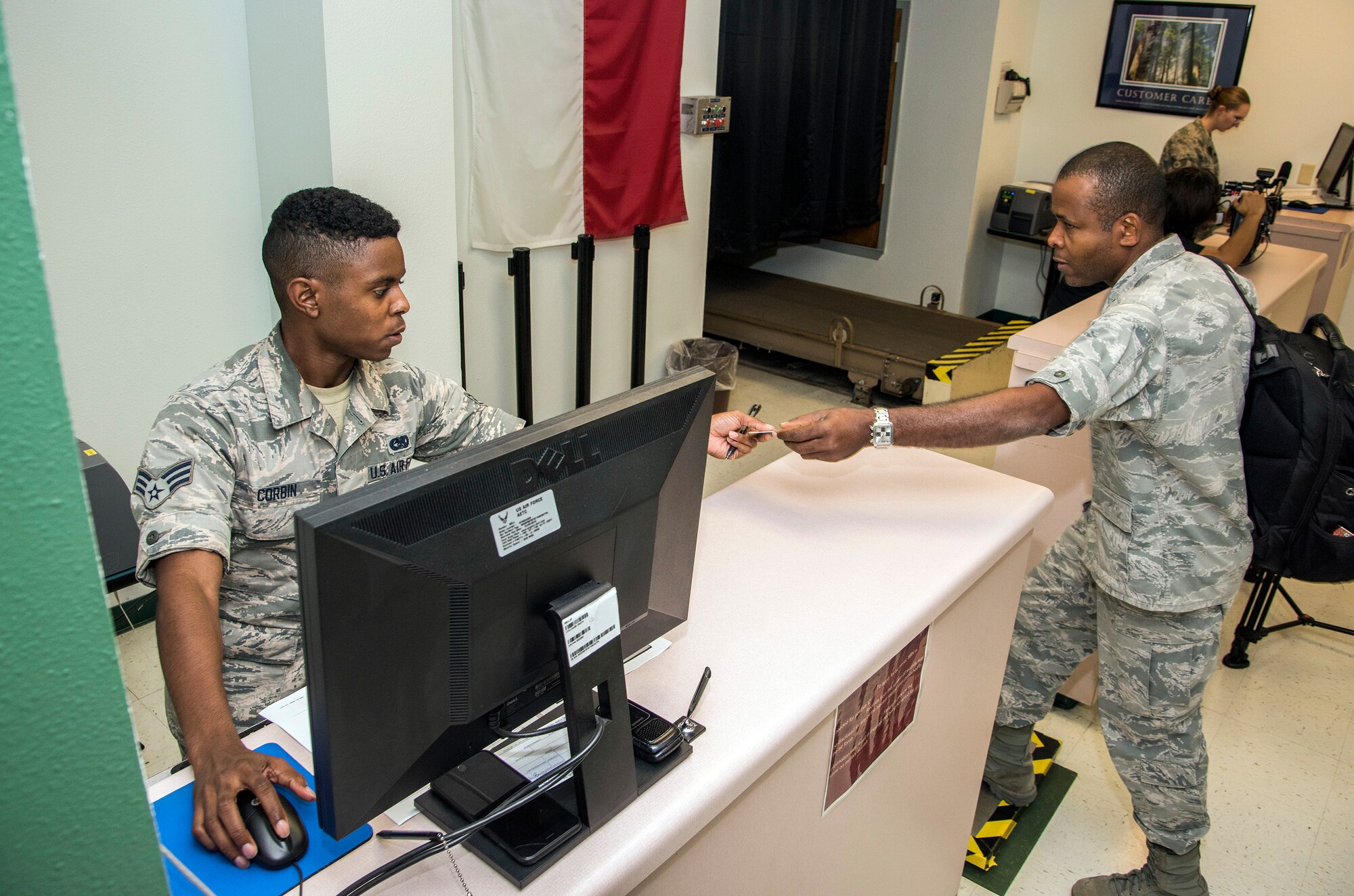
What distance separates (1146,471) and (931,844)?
853 mm

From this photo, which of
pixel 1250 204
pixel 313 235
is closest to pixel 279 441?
pixel 313 235

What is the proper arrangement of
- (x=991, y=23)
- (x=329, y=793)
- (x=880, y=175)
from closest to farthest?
(x=329, y=793) < (x=991, y=23) < (x=880, y=175)

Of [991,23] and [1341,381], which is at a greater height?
[991,23]

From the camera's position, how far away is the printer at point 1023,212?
5684 mm

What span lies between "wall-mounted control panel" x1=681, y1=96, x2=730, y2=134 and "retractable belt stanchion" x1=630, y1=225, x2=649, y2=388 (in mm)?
488

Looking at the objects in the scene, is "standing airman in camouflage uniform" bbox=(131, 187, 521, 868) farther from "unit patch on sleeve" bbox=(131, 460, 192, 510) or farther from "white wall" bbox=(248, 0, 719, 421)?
"white wall" bbox=(248, 0, 719, 421)

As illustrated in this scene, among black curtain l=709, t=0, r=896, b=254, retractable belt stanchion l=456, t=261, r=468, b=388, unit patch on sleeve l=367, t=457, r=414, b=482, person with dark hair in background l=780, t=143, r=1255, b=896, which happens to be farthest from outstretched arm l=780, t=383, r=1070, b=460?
black curtain l=709, t=0, r=896, b=254

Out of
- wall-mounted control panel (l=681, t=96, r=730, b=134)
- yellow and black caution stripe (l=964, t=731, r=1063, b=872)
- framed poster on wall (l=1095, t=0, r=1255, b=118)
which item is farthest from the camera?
framed poster on wall (l=1095, t=0, r=1255, b=118)

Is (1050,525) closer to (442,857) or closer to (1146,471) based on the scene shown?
(1146,471)

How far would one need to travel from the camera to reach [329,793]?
35.1 inches

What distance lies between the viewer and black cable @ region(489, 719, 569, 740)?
103 cm

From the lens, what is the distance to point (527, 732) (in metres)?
1.11

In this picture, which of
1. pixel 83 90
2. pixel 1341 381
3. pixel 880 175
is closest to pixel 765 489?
pixel 1341 381

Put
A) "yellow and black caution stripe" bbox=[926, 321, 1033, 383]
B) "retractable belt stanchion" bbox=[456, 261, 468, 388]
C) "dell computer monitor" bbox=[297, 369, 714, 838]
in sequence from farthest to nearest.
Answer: "yellow and black caution stripe" bbox=[926, 321, 1033, 383] < "retractable belt stanchion" bbox=[456, 261, 468, 388] < "dell computer monitor" bbox=[297, 369, 714, 838]
